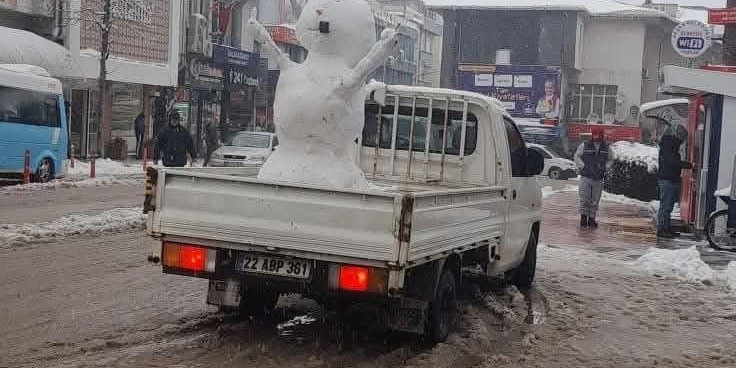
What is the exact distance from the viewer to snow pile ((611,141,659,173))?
A: 23281 millimetres

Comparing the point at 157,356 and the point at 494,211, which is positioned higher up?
the point at 494,211

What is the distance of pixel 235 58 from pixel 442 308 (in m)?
37.3

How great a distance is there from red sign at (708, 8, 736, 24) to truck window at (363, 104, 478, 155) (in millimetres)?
10958

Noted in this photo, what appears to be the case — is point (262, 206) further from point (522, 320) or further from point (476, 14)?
point (476, 14)

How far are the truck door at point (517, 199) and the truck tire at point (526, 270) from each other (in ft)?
1.32

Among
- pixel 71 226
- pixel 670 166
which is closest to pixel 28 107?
pixel 71 226

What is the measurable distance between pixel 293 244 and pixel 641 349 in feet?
10.6

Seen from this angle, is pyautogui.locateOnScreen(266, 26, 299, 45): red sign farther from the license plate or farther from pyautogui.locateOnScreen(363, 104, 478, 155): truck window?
the license plate

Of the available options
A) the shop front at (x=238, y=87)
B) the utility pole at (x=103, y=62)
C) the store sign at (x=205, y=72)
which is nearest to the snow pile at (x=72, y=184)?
the utility pole at (x=103, y=62)

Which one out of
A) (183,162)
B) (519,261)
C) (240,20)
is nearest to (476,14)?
(240,20)

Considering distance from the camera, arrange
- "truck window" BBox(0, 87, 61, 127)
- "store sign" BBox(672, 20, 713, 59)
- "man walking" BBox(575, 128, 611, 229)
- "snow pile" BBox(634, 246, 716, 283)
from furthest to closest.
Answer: "store sign" BBox(672, 20, 713, 59), "truck window" BBox(0, 87, 61, 127), "man walking" BBox(575, 128, 611, 229), "snow pile" BBox(634, 246, 716, 283)

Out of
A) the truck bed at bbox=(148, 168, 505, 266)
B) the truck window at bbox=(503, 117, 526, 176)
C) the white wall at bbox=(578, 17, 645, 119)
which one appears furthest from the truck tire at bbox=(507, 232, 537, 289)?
the white wall at bbox=(578, 17, 645, 119)

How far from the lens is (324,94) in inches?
281

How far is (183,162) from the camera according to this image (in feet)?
52.7
